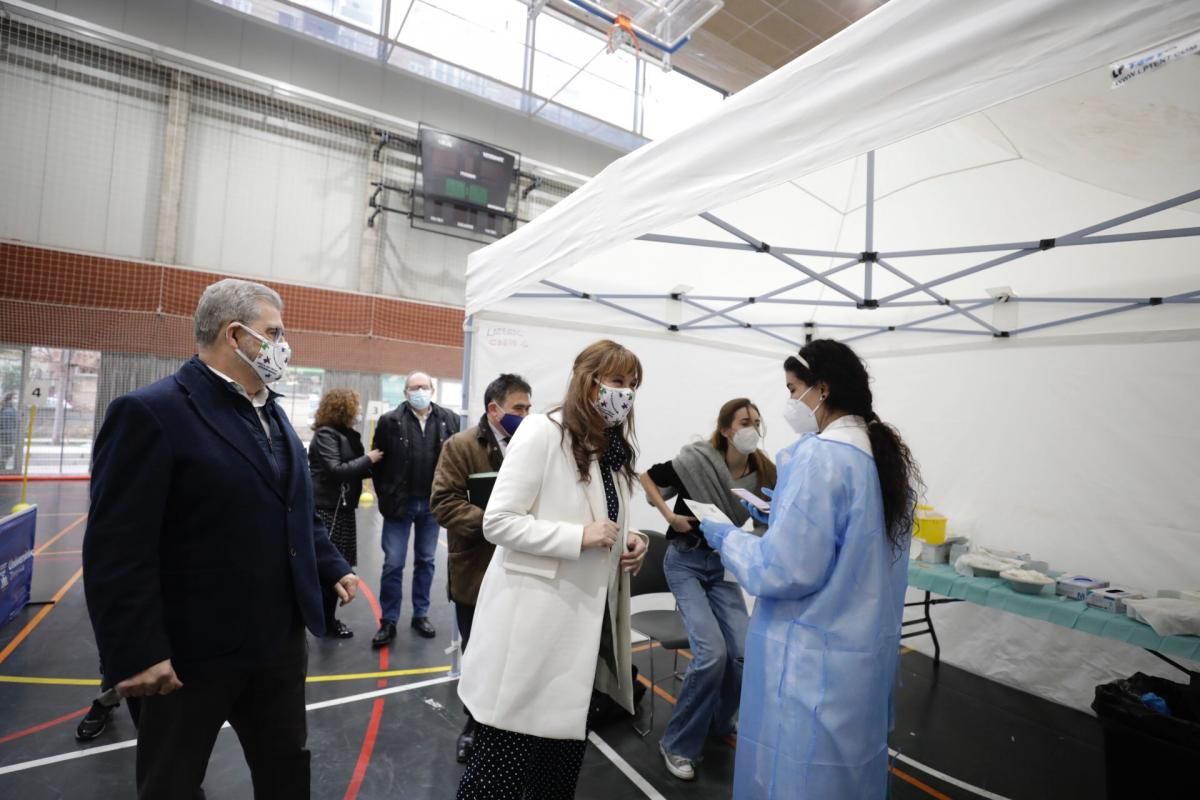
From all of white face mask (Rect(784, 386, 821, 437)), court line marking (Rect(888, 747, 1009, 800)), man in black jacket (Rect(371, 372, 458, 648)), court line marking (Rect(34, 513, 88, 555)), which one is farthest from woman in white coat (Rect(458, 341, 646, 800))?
court line marking (Rect(34, 513, 88, 555))

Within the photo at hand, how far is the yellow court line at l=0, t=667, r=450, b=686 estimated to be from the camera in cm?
279

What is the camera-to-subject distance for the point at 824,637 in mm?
1451

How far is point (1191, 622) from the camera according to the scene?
7.04 feet

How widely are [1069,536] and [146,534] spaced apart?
4320 mm

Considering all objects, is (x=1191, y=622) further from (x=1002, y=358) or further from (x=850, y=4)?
(x=850, y=4)

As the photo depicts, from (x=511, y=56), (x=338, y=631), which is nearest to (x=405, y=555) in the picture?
(x=338, y=631)

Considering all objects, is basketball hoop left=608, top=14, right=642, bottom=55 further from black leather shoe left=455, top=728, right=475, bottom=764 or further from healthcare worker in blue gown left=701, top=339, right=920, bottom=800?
black leather shoe left=455, top=728, right=475, bottom=764

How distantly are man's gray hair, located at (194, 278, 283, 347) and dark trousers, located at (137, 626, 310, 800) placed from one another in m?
0.76

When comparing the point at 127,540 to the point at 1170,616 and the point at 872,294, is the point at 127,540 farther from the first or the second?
the point at 872,294

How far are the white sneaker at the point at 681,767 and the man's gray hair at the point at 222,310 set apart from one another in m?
2.20

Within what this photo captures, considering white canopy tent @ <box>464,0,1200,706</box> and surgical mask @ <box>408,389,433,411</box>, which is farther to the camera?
surgical mask @ <box>408,389,433,411</box>

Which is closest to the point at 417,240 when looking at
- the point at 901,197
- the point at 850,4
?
the point at 850,4

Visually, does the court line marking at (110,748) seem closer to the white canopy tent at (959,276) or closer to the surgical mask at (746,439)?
the white canopy tent at (959,276)

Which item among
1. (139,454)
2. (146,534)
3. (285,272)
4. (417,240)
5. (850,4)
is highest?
(850,4)
